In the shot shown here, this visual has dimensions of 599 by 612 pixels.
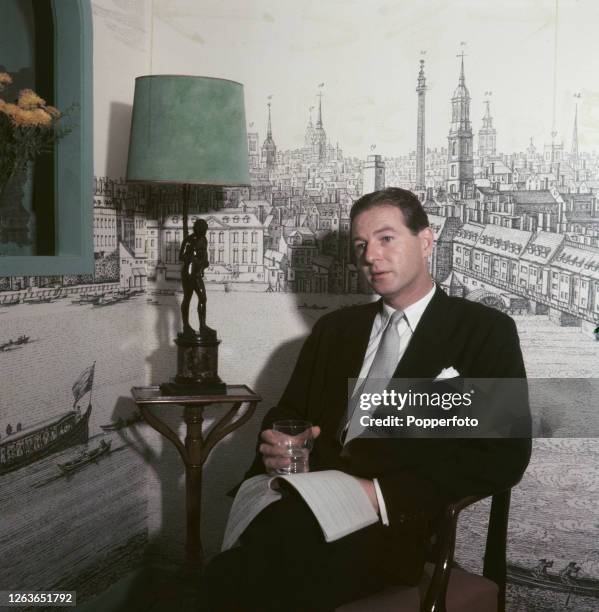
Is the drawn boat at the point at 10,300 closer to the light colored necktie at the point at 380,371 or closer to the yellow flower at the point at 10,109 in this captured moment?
the yellow flower at the point at 10,109

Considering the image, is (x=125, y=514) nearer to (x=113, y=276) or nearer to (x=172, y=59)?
(x=113, y=276)

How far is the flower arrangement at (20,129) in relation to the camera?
246 centimetres

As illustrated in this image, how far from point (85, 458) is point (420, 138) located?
1872 millimetres

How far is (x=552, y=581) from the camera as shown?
3.15m

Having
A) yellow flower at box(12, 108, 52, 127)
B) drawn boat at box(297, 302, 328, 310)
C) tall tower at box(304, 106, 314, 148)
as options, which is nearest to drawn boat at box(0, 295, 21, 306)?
yellow flower at box(12, 108, 52, 127)

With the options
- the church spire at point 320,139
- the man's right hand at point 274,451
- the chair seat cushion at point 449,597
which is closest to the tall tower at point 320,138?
the church spire at point 320,139

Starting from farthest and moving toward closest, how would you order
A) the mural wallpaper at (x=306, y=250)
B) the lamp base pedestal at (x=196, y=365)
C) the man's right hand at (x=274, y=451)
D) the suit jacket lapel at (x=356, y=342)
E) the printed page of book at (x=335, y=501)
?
the mural wallpaper at (x=306, y=250)
the lamp base pedestal at (x=196, y=365)
the suit jacket lapel at (x=356, y=342)
the man's right hand at (x=274, y=451)
the printed page of book at (x=335, y=501)

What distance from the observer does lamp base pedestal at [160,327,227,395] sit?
9.51 ft

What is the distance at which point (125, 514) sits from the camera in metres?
3.50

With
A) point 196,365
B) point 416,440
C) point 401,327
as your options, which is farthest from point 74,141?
point 416,440

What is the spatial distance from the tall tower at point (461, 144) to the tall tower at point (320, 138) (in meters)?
0.52

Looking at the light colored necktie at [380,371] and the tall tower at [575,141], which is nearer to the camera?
the light colored necktie at [380,371]

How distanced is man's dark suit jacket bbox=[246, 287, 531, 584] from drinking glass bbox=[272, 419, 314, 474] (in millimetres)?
185

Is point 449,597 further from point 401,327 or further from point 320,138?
point 320,138
